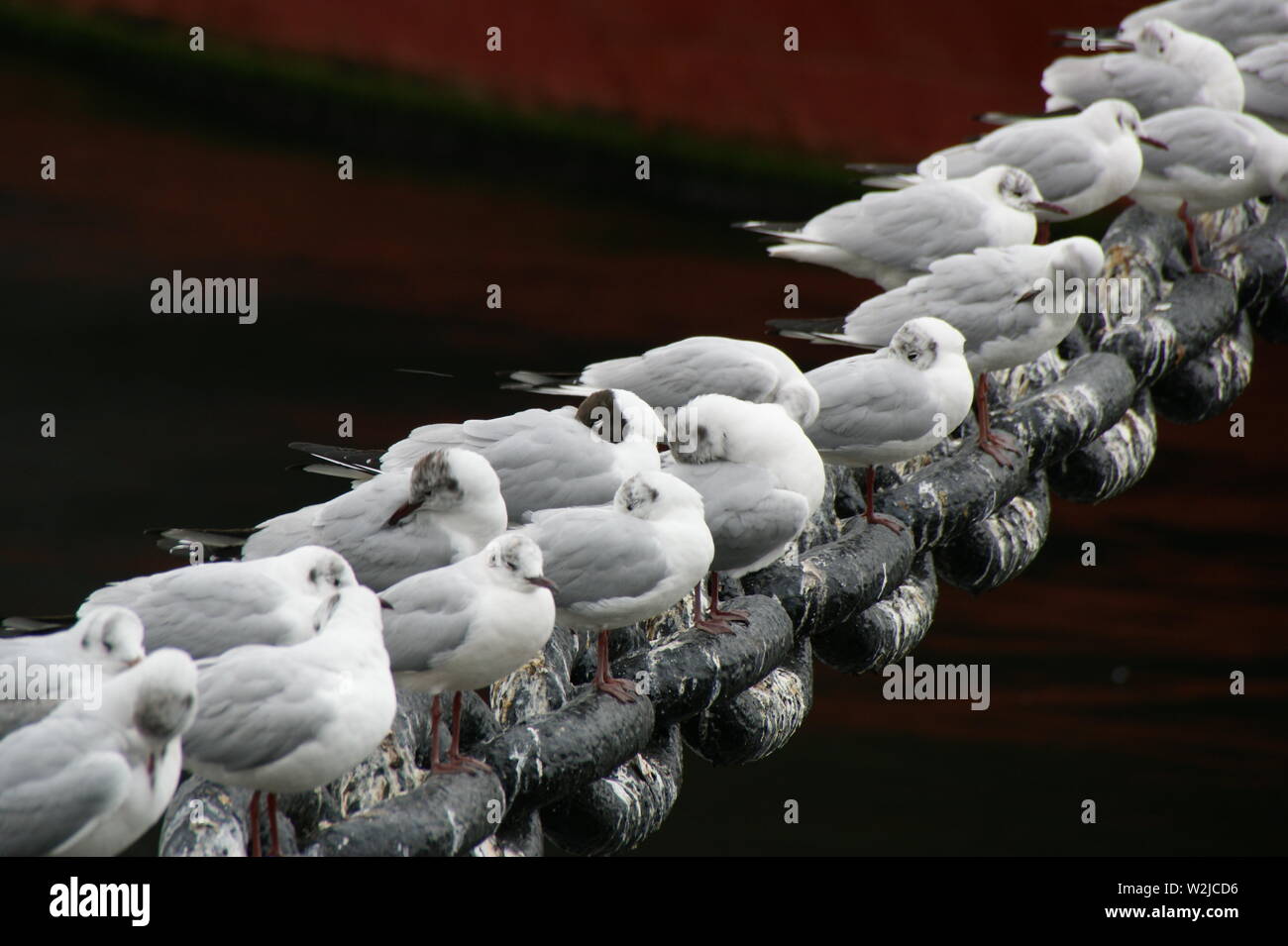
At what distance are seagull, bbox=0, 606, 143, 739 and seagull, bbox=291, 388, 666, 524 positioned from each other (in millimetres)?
720

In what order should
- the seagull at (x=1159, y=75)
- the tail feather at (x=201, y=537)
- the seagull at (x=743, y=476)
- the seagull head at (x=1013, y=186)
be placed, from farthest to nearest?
the seagull at (x=1159, y=75) < the seagull head at (x=1013, y=186) < the seagull at (x=743, y=476) < the tail feather at (x=201, y=537)

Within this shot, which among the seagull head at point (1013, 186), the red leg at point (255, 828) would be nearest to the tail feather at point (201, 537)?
the red leg at point (255, 828)

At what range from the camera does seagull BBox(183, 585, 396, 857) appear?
69.2 inches

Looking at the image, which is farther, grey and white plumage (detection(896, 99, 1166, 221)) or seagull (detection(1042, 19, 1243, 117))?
seagull (detection(1042, 19, 1243, 117))

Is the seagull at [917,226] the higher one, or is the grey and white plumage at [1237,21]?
the grey and white plumage at [1237,21]

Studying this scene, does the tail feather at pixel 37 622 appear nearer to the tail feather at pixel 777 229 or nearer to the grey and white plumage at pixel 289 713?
the grey and white plumage at pixel 289 713

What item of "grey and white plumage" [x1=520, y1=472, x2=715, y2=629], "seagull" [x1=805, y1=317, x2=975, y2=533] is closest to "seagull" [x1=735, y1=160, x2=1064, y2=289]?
"seagull" [x1=805, y1=317, x2=975, y2=533]

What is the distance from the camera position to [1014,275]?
3387 mm

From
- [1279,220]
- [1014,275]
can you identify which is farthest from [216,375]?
[1279,220]

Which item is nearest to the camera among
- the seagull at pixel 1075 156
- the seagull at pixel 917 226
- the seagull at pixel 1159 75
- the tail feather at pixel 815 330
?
the tail feather at pixel 815 330

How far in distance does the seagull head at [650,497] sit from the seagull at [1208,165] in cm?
216

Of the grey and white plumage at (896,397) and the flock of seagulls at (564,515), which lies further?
the grey and white plumage at (896,397)

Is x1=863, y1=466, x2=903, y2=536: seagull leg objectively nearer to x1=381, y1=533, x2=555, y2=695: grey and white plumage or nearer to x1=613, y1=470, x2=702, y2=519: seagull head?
x1=613, y1=470, x2=702, y2=519: seagull head

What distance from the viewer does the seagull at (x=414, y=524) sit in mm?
2289
